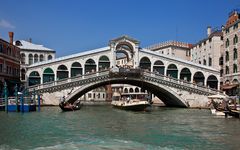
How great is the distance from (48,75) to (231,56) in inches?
770

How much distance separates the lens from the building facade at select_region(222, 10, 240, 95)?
35.1 m

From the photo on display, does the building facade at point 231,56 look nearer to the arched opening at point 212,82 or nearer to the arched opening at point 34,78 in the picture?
the arched opening at point 212,82

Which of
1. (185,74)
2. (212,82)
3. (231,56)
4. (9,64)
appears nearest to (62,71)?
(9,64)

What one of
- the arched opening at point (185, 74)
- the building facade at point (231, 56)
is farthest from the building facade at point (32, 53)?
the building facade at point (231, 56)

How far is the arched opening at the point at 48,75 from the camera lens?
3603cm

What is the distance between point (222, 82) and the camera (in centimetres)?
3997

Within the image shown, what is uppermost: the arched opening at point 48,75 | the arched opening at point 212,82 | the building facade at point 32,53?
the building facade at point 32,53

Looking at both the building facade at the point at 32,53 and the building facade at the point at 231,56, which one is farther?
the building facade at the point at 32,53

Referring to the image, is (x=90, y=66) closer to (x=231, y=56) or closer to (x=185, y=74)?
(x=185, y=74)

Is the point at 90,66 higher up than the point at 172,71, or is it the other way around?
the point at 90,66

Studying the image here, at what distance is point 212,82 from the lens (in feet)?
126

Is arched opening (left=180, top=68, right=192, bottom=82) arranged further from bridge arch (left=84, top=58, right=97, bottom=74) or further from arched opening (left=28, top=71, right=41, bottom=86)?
arched opening (left=28, top=71, right=41, bottom=86)

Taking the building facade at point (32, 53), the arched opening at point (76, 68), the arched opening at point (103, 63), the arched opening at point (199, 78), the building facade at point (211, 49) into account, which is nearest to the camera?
the arched opening at point (76, 68)

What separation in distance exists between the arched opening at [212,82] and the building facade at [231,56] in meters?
0.89
